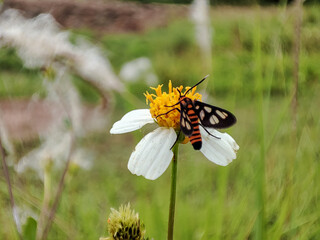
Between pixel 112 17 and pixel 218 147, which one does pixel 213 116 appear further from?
pixel 112 17

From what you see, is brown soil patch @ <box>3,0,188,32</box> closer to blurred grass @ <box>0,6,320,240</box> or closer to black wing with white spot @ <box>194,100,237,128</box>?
blurred grass @ <box>0,6,320,240</box>

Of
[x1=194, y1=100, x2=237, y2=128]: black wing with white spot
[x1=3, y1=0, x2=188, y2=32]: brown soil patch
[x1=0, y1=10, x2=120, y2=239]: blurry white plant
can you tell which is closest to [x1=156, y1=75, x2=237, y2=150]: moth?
[x1=194, y1=100, x2=237, y2=128]: black wing with white spot

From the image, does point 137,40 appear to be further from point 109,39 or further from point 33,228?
point 33,228

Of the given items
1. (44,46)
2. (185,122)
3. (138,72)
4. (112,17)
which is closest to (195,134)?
(185,122)

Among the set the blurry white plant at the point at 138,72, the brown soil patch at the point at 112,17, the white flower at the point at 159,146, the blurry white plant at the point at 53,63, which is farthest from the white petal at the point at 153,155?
the brown soil patch at the point at 112,17

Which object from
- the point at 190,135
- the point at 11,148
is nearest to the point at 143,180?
the point at 11,148

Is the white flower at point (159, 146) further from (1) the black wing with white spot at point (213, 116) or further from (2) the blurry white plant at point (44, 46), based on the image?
(2) the blurry white plant at point (44, 46)

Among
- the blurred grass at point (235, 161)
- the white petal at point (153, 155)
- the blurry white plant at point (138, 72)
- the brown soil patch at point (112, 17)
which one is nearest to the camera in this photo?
the white petal at point (153, 155)

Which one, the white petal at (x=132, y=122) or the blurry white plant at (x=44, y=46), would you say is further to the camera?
the blurry white plant at (x=44, y=46)
